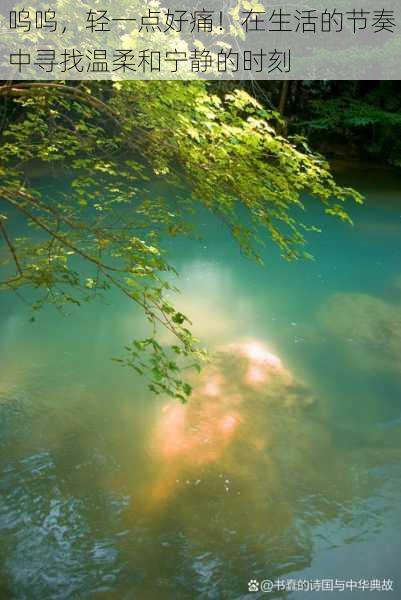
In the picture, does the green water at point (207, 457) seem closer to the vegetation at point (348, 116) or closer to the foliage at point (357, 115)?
the foliage at point (357, 115)

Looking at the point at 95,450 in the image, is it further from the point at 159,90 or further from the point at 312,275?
the point at 312,275

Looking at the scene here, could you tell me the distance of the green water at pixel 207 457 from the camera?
10.5 feet

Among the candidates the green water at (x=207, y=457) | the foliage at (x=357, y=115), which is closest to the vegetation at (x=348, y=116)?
the foliage at (x=357, y=115)

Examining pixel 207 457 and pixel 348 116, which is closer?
pixel 207 457

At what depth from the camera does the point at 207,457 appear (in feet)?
13.4

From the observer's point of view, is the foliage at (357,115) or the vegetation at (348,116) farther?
the vegetation at (348,116)

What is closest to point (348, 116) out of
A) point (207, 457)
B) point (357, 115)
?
point (357, 115)

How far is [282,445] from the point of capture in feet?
14.0

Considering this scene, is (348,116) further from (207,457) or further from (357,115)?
(207,457)

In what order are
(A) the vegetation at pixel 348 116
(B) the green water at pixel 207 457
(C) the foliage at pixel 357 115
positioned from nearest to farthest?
1. (B) the green water at pixel 207 457
2. (C) the foliage at pixel 357 115
3. (A) the vegetation at pixel 348 116

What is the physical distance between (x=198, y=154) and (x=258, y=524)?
8.19 ft

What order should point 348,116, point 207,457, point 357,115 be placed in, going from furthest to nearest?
1. point 348,116
2. point 357,115
3. point 207,457

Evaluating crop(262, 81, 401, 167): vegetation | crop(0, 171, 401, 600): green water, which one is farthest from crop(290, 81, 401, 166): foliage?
crop(0, 171, 401, 600): green water

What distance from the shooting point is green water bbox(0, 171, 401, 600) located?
3.21 metres
